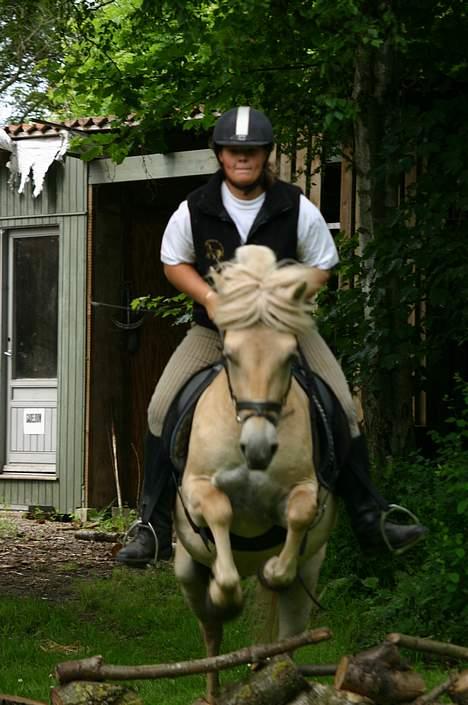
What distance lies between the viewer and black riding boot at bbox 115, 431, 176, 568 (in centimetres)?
657

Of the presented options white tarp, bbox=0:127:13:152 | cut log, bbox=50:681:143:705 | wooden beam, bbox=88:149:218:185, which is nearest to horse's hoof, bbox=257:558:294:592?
cut log, bbox=50:681:143:705

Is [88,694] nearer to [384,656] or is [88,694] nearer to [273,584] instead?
[273,584]

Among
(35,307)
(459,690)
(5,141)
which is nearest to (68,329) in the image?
(35,307)

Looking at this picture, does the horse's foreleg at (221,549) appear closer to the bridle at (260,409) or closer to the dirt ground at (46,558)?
the bridle at (260,409)

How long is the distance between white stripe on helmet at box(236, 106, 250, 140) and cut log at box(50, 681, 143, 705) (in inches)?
105

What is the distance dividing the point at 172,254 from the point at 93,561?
7382 millimetres

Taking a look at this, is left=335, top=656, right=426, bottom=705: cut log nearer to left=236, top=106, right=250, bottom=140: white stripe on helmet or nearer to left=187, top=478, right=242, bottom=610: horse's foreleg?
left=187, top=478, right=242, bottom=610: horse's foreleg

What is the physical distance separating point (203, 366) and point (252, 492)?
96 centimetres

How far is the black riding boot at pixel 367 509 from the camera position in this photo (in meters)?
6.58

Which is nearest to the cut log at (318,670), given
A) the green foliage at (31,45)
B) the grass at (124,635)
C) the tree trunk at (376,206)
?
the grass at (124,635)

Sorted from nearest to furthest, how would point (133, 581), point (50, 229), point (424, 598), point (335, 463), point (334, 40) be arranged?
point (335, 463), point (424, 598), point (334, 40), point (133, 581), point (50, 229)

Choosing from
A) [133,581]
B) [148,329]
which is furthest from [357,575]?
[148,329]

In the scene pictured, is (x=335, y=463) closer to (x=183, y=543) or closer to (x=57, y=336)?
(x=183, y=543)

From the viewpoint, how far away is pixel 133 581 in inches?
467
